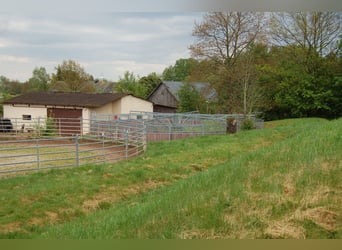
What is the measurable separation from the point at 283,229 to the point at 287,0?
1.11 meters

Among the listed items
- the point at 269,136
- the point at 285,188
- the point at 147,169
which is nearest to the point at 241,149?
the point at 269,136

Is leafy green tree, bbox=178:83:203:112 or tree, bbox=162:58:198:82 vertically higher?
tree, bbox=162:58:198:82

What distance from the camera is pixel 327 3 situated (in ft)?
4.38

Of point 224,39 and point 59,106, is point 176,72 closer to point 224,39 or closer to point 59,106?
point 224,39

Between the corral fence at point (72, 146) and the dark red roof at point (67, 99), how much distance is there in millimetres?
1910

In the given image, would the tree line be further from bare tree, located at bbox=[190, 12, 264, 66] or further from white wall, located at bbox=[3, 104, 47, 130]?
white wall, located at bbox=[3, 104, 47, 130]

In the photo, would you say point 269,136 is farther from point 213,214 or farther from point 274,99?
point 274,99

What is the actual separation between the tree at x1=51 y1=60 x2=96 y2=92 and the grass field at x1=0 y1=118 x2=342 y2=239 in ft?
54.1

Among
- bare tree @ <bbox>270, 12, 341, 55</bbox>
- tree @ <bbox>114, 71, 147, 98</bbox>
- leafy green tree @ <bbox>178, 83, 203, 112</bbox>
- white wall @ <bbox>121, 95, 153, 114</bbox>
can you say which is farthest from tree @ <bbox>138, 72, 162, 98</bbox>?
bare tree @ <bbox>270, 12, 341, 55</bbox>

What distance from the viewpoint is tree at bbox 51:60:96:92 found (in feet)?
67.6

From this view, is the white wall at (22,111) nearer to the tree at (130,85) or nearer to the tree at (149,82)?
the tree at (130,85)

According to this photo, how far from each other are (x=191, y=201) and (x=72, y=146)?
23.8ft

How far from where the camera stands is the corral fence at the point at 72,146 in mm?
5756

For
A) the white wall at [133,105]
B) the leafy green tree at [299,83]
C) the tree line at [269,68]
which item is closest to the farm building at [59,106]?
the white wall at [133,105]
